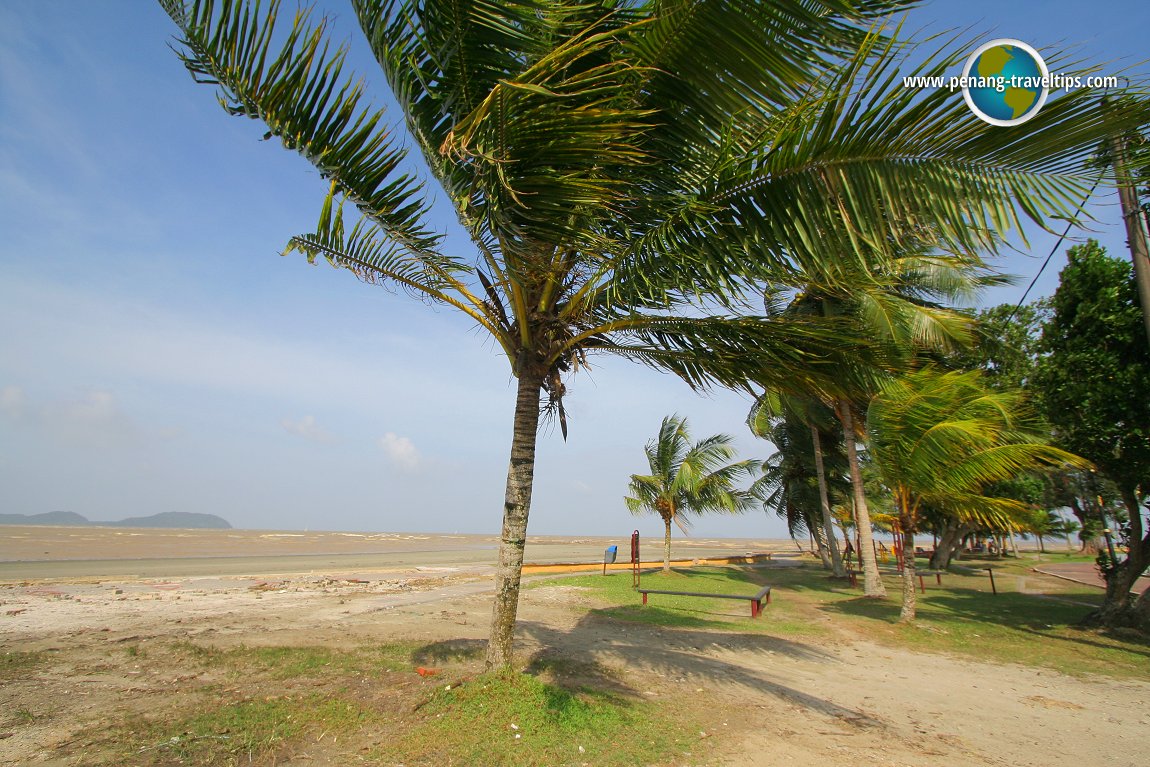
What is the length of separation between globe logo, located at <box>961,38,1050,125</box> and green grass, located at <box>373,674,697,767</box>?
4.51 meters

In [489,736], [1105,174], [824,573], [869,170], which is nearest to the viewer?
[1105,174]

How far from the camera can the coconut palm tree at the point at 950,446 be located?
370 inches

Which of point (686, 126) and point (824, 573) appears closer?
point (686, 126)

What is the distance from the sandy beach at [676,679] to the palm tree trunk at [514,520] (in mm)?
1496

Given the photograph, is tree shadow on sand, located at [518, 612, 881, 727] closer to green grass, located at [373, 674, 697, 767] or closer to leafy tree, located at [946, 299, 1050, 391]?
green grass, located at [373, 674, 697, 767]

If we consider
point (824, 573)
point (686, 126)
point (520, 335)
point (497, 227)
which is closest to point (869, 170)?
point (686, 126)

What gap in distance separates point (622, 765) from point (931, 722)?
3415 mm

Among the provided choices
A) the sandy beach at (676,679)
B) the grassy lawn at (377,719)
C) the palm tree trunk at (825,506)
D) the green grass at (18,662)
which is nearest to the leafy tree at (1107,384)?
the sandy beach at (676,679)

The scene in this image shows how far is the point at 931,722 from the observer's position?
5516 mm

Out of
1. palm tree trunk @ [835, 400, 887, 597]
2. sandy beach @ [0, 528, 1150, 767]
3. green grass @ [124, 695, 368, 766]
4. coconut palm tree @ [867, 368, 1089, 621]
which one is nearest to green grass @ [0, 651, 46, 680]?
sandy beach @ [0, 528, 1150, 767]

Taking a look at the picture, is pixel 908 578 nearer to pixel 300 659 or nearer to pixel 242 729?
pixel 300 659

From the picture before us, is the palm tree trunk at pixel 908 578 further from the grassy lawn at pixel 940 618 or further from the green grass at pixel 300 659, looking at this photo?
the green grass at pixel 300 659

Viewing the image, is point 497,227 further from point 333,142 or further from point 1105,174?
point 1105,174

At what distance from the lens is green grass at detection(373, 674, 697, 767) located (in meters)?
4.06
